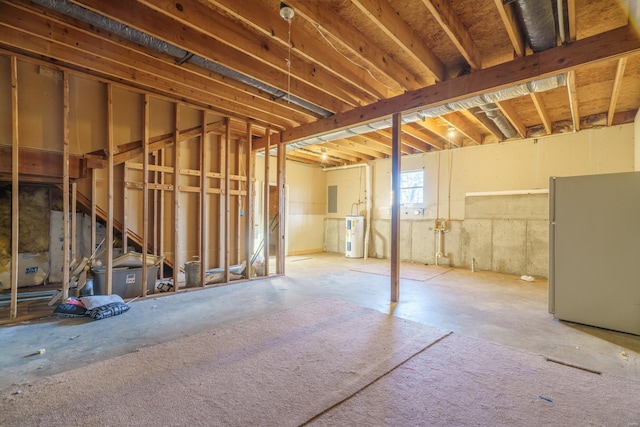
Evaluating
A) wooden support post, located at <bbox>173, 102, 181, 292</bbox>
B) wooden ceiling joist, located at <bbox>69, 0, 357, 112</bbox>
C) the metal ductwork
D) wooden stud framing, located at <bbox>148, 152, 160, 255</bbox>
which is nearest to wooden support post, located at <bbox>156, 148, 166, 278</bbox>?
Result: wooden stud framing, located at <bbox>148, 152, 160, 255</bbox>

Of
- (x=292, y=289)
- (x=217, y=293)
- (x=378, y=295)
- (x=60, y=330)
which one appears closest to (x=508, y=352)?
(x=378, y=295)

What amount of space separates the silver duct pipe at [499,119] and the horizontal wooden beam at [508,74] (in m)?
0.97

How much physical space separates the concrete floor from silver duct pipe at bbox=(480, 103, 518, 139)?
2765 millimetres

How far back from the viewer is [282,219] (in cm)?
552

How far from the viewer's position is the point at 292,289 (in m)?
4.52

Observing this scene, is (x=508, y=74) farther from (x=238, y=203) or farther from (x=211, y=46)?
(x=238, y=203)

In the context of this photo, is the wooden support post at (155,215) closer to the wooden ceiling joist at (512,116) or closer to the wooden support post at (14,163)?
the wooden support post at (14,163)

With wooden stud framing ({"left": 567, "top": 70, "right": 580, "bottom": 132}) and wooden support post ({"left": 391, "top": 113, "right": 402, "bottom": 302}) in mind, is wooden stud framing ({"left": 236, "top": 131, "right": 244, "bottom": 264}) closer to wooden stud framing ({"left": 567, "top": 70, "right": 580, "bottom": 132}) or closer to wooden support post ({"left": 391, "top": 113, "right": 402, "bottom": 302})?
wooden support post ({"left": 391, "top": 113, "right": 402, "bottom": 302})

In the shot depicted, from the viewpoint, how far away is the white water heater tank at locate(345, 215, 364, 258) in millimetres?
7855

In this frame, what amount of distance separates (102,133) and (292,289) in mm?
3464

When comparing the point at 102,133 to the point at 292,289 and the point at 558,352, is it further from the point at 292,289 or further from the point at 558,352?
the point at 558,352

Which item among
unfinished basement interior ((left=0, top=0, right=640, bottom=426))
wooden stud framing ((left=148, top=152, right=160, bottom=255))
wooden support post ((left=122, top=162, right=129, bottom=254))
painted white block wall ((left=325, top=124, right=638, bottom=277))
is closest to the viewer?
unfinished basement interior ((left=0, top=0, right=640, bottom=426))

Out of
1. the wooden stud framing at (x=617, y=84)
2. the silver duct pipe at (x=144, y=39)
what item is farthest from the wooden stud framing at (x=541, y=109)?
the silver duct pipe at (x=144, y=39)

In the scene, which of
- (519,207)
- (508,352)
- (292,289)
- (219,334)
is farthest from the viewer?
(519,207)
